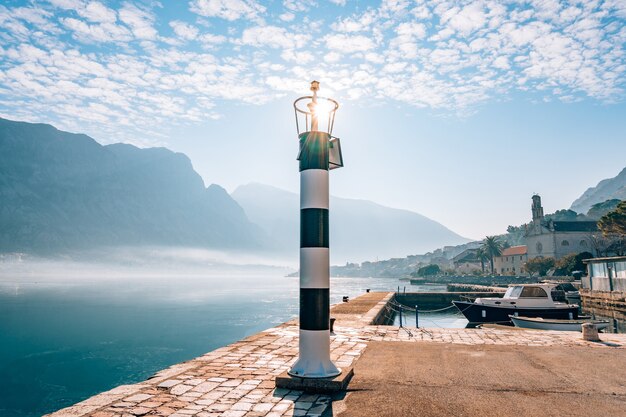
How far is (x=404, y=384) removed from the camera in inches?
238

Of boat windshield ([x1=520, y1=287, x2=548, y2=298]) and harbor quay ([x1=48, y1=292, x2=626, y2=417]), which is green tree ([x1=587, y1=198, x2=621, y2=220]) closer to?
boat windshield ([x1=520, y1=287, x2=548, y2=298])

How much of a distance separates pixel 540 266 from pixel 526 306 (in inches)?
2474

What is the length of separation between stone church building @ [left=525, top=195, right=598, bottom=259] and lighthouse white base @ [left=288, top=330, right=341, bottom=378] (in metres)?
93.8

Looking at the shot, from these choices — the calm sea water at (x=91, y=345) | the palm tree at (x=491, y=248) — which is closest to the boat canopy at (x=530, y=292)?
the calm sea water at (x=91, y=345)

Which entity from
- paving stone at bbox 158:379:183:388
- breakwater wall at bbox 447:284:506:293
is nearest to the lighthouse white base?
paving stone at bbox 158:379:183:388

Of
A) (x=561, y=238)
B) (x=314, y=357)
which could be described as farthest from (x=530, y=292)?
(x=561, y=238)

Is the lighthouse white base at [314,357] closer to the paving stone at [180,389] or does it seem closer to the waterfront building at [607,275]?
the paving stone at [180,389]

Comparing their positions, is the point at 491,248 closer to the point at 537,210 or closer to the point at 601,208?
the point at 537,210

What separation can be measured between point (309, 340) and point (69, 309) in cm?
5792

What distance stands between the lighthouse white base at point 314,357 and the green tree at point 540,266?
262 ft

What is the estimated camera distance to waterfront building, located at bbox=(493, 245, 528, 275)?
308ft

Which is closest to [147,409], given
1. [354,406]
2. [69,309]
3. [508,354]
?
[354,406]

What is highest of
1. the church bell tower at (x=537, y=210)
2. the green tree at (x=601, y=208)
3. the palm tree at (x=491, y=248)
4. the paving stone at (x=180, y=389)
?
the green tree at (x=601, y=208)

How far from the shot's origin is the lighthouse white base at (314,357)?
609 cm
